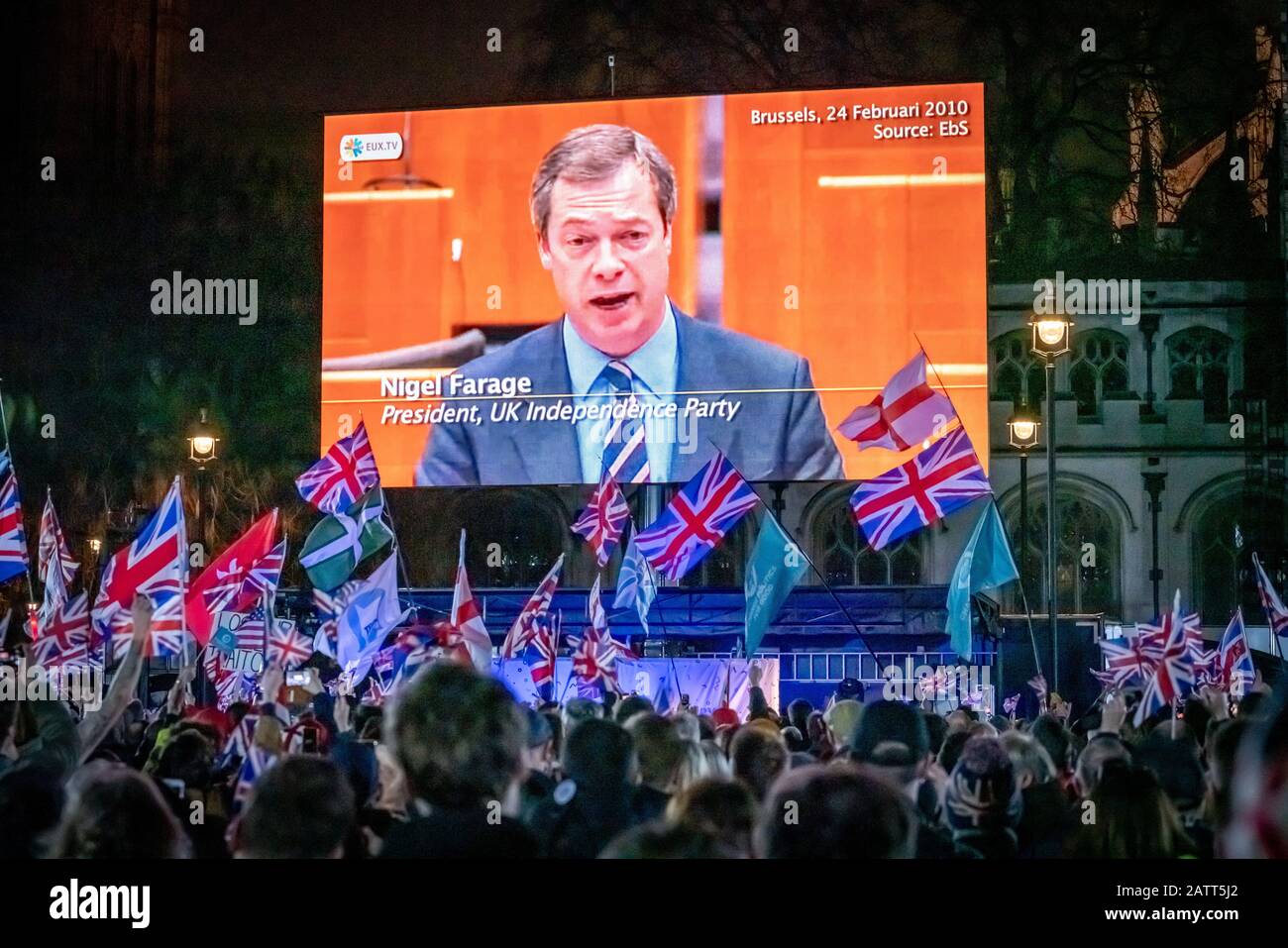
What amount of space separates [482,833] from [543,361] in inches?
326

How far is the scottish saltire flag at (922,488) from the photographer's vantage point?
12.3m

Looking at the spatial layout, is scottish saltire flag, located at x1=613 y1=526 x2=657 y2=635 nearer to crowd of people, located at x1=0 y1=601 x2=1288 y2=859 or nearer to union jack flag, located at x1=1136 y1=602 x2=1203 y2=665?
union jack flag, located at x1=1136 y1=602 x2=1203 y2=665

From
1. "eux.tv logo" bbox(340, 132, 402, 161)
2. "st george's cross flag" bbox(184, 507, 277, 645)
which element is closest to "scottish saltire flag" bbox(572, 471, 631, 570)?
"st george's cross flag" bbox(184, 507, 277, 645)

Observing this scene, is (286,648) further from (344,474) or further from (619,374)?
(619,374)

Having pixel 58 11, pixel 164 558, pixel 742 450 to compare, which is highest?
pixel 58 11

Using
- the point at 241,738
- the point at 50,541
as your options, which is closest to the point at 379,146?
the point at 50,541

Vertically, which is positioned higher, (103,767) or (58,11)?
(58,11)

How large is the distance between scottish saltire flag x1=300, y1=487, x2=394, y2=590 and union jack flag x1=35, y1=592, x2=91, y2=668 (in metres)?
2.04

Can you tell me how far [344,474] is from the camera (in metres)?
13.1

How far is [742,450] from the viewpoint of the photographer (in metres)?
12.9

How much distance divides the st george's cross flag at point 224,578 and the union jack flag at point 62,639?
772mm

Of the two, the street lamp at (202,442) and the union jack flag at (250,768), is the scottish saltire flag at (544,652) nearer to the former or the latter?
the union jack flag at (250,768)

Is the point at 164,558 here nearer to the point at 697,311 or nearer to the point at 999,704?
the point at 697,311
